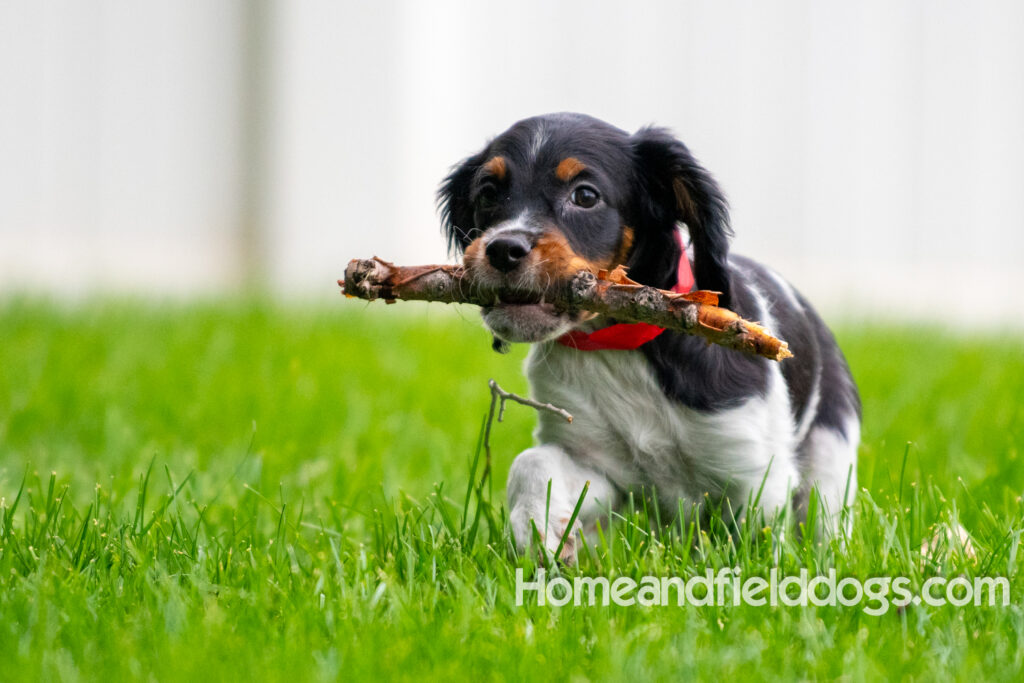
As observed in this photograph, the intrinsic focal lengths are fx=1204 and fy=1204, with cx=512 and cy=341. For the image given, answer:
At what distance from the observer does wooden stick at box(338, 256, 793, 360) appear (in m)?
2.21

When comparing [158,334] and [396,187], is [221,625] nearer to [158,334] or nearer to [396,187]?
[158,334]

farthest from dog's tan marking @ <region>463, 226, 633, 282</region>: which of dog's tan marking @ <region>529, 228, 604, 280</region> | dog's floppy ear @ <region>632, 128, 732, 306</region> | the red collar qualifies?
dog's floppy ear @ <region>632, 128, 732, 306</region>

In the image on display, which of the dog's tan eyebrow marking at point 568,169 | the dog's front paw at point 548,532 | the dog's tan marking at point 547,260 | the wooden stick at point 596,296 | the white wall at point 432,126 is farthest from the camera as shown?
the white wall at point 432,126

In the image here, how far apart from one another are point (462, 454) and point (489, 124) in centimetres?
537

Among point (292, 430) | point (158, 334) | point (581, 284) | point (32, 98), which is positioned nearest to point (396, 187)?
point (32, 98)

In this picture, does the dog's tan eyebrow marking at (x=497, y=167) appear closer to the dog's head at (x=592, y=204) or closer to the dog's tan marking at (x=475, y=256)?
the dog's head at (x=592, y=204)

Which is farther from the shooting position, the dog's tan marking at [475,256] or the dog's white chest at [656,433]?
the dog's white chest at [656,433]

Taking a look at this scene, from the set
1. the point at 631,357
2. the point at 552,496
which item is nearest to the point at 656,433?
the point at 631,357

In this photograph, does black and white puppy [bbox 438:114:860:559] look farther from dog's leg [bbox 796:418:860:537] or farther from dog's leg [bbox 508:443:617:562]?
dog's leg [bbox 796:418:860:537]

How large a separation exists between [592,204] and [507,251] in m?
0.37

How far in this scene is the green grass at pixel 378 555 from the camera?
190cm

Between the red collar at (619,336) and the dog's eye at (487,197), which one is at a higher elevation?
the dog's eye at (487,197)

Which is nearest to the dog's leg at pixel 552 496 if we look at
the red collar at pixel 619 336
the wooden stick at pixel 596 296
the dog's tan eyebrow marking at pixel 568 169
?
the red collar at pixel 619 336

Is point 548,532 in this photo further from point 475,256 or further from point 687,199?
point 687,199
